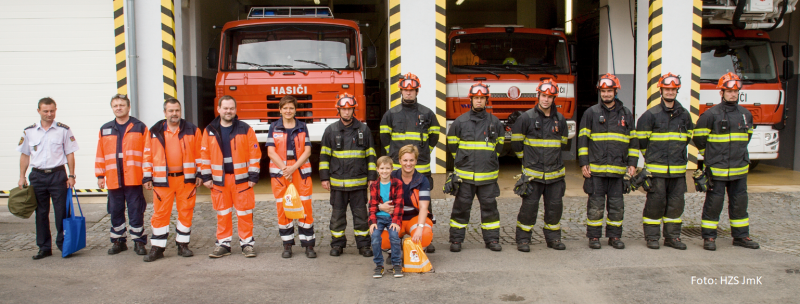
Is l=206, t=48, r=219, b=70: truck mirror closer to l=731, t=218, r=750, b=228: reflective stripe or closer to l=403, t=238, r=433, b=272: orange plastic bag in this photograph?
l=403, t=238, r=433, b=272: orange plastic bag

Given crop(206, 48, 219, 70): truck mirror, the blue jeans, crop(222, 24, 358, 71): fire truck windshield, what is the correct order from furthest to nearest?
Result: 1. crop(206, 48, 219, 70): truck mirror
2. crop(222, 24, 358, 71): fire truck windshield
3. the blue jeans

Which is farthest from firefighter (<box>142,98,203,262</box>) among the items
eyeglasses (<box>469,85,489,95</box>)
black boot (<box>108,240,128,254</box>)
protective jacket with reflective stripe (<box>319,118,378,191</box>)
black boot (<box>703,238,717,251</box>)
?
black boot (<box>703,238,717,251</box>)

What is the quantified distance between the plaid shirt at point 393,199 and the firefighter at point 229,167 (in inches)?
49.3

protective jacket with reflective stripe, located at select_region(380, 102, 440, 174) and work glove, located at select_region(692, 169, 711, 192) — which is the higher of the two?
protective jacket with reflective stripe, located at select_region(380, 102, 440, 174)

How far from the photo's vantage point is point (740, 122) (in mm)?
5836

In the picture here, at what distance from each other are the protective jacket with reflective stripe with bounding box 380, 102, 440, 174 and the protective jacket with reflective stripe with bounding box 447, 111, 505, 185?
358mm

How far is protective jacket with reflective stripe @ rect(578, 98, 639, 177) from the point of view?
230 inches

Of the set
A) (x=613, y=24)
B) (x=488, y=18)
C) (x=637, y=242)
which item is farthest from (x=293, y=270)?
(x=488, y=18)

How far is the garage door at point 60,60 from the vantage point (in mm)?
8766

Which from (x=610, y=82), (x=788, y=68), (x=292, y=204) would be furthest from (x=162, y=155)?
(x=788, y=68)

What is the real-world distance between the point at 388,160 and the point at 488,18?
1891 cm

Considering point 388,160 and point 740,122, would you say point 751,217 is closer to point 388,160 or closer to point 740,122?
point 740,122

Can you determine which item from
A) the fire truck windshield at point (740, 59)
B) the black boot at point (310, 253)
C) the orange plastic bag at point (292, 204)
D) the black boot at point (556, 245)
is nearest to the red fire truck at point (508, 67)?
the fire truck windshield at point (740, 59)

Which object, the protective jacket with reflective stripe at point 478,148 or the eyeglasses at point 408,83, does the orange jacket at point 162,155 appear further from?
the protective jacket with reflective stripe at point 478,148
